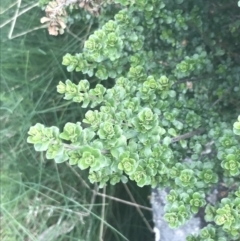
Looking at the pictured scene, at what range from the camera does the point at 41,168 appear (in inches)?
51.5

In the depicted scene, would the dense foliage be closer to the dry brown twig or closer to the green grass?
the dry brown twig

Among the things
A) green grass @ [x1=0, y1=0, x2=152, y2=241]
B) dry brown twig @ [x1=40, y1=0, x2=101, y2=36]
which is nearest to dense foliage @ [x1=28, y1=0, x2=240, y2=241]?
dry brown twig @ [x1=40, y1=0, x2=101, y2=36]

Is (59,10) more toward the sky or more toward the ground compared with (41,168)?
more toward the sky

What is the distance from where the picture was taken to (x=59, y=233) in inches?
52.2

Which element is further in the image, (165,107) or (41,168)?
(41,168)

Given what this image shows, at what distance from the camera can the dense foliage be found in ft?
2.33

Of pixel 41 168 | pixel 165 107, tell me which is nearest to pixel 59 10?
pixel 165 107

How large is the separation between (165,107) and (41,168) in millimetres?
531

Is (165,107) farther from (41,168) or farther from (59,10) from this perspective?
(41,168)

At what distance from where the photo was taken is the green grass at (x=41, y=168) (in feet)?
4.38

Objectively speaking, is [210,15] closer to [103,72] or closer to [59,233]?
[103,72]

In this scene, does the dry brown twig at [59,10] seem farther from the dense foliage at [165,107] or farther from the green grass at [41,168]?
the green grass at [41,168]

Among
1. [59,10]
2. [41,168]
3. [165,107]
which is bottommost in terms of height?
[41,168]

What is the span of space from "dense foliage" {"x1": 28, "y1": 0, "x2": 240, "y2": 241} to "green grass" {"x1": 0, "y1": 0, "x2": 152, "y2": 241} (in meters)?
0.36
